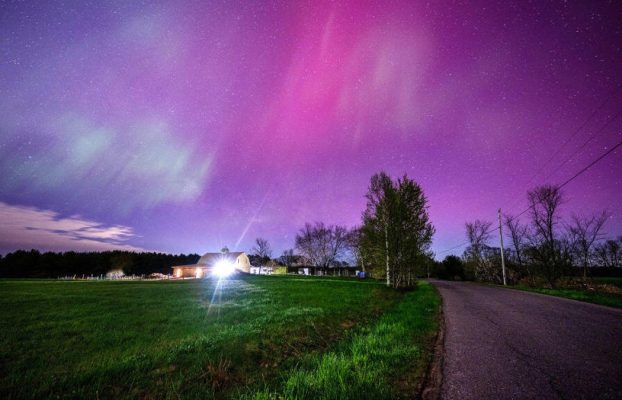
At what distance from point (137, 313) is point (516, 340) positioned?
1369 cm

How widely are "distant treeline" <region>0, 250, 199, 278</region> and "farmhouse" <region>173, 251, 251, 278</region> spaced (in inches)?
1620

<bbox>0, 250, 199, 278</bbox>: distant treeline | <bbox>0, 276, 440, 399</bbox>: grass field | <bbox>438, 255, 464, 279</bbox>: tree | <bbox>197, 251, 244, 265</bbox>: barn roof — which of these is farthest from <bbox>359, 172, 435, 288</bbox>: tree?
<bbox>0, 250, 199, 278</bbox>: distant treeline

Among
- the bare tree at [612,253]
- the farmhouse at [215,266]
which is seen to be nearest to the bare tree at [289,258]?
the farmhouse at [215,266]

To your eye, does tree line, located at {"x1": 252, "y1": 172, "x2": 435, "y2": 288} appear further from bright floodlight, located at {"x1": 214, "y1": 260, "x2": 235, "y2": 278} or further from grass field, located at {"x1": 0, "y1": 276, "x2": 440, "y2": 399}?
bright floodlight, located at {"x1": 214, "y1": 260, "x2": 235, "y2": 278}

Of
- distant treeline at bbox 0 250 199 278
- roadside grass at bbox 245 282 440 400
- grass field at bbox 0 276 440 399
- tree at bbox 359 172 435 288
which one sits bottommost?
distant treeline at bbox 0 250 199 278

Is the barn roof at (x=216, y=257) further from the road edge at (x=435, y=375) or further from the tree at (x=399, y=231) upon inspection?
the road edge at (x=435, y=375)

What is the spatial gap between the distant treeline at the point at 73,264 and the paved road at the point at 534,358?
12612cm

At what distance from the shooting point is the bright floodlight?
74000mm

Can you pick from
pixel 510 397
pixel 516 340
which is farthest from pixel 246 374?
pixel 516 340

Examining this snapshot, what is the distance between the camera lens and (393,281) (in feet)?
86.3

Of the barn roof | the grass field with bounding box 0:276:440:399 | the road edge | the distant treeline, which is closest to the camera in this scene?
the road edge

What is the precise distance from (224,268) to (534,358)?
77889 mm

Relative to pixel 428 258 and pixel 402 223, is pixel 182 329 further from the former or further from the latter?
pixel 428 258

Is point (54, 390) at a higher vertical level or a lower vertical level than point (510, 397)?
lower
